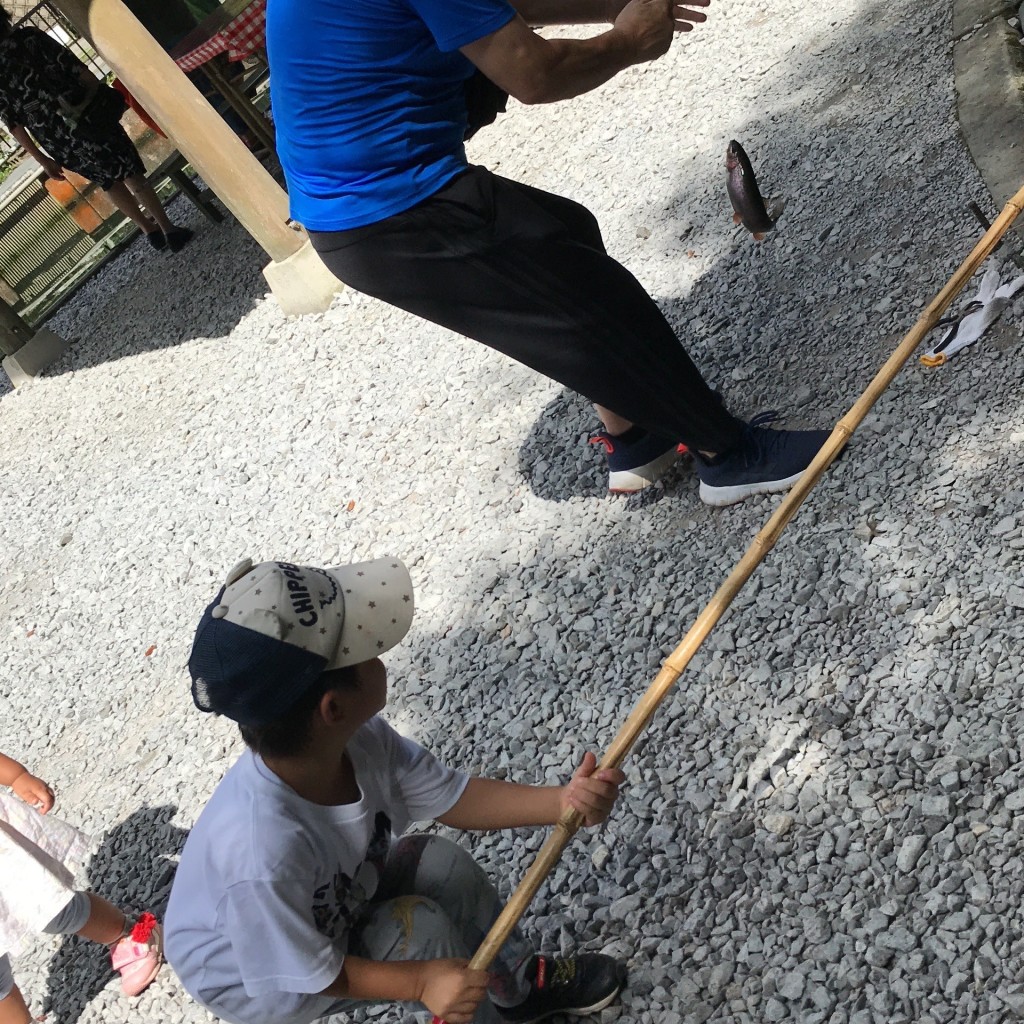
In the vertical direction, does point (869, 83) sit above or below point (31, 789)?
below

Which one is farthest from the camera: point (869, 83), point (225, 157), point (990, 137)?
point (225, 157)

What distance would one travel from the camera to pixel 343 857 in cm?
187

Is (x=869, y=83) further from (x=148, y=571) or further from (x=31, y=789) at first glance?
(x=31, y=789)

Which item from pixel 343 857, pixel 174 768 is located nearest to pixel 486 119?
pixel 343 857

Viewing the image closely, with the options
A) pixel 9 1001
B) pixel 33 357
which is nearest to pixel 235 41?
pixel 33 357

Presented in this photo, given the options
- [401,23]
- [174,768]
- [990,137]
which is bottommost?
[990,137]

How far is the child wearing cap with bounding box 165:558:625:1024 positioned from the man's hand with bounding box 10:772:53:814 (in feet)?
4.70

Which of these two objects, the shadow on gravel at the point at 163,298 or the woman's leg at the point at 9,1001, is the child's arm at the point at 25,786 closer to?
the woman's leg at the point at 9,1001

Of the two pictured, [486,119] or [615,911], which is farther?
[486,119]

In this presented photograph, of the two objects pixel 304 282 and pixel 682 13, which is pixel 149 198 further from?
pixel 682 13

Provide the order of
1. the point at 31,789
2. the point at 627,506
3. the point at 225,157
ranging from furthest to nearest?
the point at 225,157
the point at 627,506
the point at 31,789

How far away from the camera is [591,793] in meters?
1.93

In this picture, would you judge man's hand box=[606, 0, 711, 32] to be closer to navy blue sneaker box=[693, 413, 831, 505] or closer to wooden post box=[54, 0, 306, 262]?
navy blue sneaker box=[693, 413, 831, 505]

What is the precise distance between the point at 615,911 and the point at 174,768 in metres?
1.69
